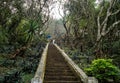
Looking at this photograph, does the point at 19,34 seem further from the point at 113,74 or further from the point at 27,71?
the point at 113,74

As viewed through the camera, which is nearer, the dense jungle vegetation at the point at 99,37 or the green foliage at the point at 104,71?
the green foliage at the point at 104,71

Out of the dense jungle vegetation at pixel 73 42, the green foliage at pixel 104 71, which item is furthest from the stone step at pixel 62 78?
the green foliage at pixel 104 71

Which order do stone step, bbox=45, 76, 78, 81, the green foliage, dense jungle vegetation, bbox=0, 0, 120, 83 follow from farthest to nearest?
dense jungle vegetation, bbox=0, 0, 120, 83
stone step, bbox=45, 76, 78, 81
the green foliage

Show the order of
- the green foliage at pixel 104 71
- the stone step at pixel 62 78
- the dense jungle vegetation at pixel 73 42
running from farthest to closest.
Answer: the dense jungle vegetation at pixel 73 42 < the stone step at pixel 62 78 < the green foliage at pixel 104 71

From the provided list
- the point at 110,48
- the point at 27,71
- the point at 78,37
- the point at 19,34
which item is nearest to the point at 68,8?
the point at 78,37

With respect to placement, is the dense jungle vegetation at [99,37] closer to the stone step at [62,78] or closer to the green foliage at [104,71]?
the green foliage at [104,71]

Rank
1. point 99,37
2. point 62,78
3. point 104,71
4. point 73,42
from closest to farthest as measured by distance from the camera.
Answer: point 104,71, point 62,78, point 99,37, point 73,42

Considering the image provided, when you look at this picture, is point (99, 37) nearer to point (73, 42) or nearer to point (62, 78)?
point (62, 78)

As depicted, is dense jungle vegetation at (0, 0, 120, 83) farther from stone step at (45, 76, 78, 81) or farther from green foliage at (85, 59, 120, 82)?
stone step at (45, 76, 78, 81)

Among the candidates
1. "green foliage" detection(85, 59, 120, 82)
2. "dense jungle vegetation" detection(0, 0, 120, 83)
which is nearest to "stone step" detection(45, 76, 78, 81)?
"dense jungle vegetation" detection(0, 0, 120, 83)

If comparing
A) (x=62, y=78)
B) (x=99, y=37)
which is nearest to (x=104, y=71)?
(x=62, y=78)

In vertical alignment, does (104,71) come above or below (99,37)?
below

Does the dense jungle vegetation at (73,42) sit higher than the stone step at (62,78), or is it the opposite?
the dense jungle vegetation at (73,42)

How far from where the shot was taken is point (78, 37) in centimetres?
3359
